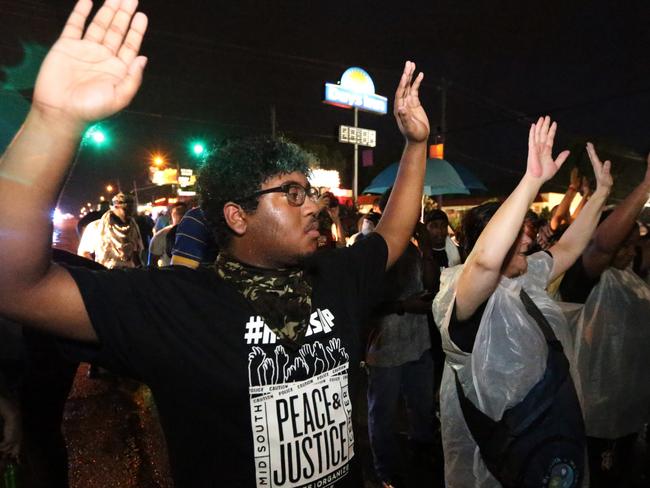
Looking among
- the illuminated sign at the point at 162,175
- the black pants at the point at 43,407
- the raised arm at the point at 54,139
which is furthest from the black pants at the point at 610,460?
the illuminated sign at the point at 162,175

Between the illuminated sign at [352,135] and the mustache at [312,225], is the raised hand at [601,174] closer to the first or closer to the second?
the mustache at [312,225]

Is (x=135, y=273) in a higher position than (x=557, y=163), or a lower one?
lower

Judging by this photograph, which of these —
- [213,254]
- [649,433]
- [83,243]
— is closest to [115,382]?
[83,243]

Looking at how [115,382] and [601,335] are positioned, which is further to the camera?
[115,382]

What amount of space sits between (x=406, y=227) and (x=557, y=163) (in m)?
0.93

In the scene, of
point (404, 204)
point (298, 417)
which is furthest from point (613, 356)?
point (298, 417)

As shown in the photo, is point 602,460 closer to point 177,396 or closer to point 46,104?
point 177,396

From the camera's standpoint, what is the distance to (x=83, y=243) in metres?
7.03

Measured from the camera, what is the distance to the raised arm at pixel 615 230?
3.15m

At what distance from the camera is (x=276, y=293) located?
5.36 ft

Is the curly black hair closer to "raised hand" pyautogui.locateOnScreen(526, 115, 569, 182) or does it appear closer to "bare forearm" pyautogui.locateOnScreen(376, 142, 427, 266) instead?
"bare forearm" pyautogui.locateOnScreen(376, 142, 427, 266)

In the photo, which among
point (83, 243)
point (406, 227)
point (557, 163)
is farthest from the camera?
point (83, 243)

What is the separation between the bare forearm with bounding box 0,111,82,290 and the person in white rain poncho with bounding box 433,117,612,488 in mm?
1824

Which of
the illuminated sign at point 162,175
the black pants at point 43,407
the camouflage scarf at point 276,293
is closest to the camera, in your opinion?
the camouflage scarf at point 276,293
